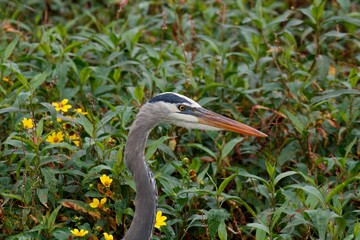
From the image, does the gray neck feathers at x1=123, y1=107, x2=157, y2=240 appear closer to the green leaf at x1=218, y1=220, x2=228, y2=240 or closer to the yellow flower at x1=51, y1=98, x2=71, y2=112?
the green leaf at x1=218, y1=220, x2=228, y2=240

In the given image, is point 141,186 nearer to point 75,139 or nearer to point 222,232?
point 222,232

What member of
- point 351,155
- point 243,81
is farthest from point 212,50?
point 351,155

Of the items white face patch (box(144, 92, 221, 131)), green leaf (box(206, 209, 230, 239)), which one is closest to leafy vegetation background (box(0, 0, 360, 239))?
green leaf (box(206, 209, 230, 239))

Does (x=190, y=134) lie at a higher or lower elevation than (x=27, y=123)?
lower

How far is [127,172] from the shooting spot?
17.0ft

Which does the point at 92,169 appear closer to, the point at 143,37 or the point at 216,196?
the point at 216,196

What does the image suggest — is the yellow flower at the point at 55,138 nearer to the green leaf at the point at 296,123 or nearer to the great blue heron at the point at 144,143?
the great blue heron at the point at 144,143

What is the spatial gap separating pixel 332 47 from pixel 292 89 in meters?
1.33

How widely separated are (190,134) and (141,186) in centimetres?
149

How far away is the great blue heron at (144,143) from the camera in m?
4.70

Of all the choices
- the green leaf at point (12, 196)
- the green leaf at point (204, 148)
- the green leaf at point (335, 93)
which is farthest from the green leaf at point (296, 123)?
the green leaf at point (12, 196)

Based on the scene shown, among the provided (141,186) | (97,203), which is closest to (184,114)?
(141,186)

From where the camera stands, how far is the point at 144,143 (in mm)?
4734

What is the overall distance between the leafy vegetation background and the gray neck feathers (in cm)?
36
